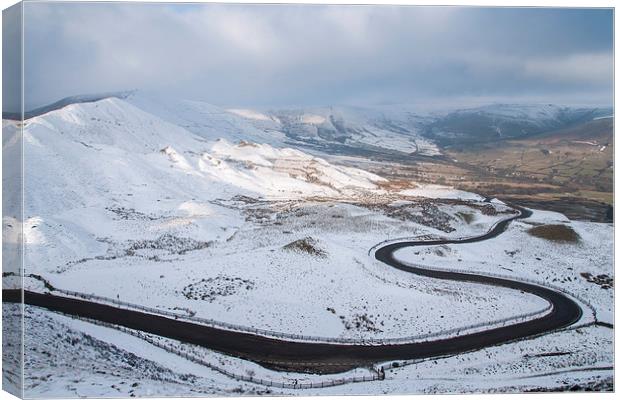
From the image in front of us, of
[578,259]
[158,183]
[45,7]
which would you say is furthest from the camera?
[158,183]

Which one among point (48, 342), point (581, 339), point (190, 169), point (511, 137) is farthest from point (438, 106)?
point (48, 342)

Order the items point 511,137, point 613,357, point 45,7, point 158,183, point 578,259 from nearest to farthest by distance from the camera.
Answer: point 45,7 → point 613,357 → point 578,259 → point 511,137 → point 158,183

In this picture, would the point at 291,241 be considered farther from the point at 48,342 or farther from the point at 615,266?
the point at 615,266

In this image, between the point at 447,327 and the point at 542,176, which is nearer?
the point at 447,327

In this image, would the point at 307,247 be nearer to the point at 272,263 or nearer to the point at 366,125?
the point at 272,263

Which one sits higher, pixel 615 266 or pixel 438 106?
pixel 438 106

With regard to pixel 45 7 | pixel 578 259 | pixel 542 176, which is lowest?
pixel 578 259
